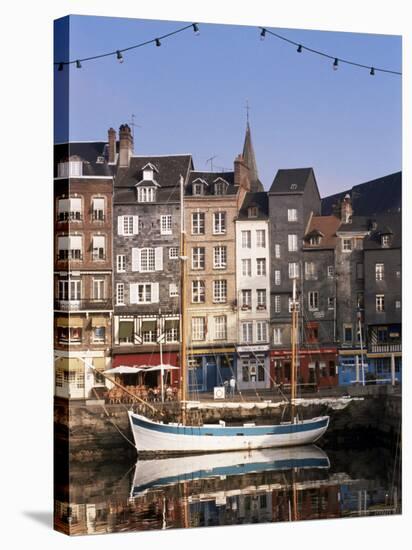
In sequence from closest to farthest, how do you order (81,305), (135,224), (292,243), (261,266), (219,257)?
(81,305), (135,224), (219,257), (261,266), (292,243)

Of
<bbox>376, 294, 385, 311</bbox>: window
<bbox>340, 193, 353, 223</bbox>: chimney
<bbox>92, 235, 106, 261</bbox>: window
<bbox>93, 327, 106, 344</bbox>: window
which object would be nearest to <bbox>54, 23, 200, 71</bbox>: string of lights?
<bbox>92, 235, 106, 261</bbox>: window

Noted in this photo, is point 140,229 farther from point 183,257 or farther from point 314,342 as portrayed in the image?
point 314,342

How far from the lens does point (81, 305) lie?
18.1m

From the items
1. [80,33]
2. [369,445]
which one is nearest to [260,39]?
[80,33]

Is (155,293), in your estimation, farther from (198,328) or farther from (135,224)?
(135,224)

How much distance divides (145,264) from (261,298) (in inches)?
62.6

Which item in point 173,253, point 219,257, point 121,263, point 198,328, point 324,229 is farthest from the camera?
point 324,229

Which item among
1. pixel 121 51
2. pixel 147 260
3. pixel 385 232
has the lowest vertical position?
pixel 147 260

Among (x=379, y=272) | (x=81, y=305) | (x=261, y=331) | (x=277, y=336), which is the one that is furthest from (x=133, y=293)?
(x=379, y=272)

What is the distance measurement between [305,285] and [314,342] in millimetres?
725

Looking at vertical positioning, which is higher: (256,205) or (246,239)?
(256,205)

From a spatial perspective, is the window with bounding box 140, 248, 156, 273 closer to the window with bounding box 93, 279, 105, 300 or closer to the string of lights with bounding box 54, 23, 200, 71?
the window with bounding box 93, 279, 105, 300

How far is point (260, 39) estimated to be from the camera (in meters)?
19.2

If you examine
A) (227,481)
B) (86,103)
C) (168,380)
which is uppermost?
(86,103)
